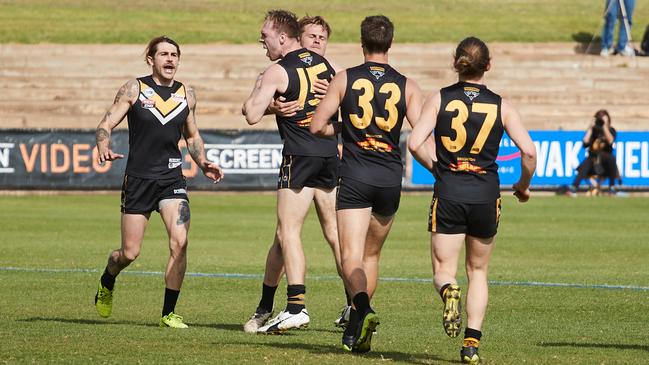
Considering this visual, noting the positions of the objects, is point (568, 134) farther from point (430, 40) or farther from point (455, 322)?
point (455, 322)

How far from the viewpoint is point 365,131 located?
901 cm

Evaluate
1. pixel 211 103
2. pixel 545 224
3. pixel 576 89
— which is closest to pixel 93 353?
pixel 545 224

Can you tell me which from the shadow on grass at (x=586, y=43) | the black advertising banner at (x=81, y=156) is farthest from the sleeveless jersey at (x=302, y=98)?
the shadow on grass at (x=586, y=43)

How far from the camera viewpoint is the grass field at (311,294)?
8844 millimetres

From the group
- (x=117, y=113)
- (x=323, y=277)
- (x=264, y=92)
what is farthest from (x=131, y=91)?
(x=323, y=277)

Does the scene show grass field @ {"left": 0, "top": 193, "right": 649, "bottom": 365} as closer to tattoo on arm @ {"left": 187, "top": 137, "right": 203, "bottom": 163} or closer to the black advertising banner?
tattoo on arm @ {"left": 187, "top": 137, "right": 203, "bottom": 163}

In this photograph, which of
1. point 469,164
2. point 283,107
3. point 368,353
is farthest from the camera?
point 283,107

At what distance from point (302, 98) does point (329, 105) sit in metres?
1.22

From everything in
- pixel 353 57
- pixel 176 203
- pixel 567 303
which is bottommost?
pixel 567 303

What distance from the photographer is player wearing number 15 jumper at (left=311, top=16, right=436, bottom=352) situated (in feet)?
29.2

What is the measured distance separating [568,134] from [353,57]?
929 cm

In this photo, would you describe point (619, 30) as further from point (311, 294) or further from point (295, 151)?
point (295, 151)

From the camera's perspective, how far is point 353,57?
1469 inches

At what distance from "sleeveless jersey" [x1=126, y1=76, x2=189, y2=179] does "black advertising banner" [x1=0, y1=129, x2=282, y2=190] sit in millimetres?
17097
